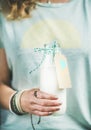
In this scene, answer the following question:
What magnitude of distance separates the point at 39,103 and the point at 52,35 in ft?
1.03

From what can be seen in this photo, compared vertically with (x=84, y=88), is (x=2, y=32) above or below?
above

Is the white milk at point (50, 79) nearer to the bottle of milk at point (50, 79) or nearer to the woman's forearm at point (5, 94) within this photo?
the bottle of milk at point (50, 79)

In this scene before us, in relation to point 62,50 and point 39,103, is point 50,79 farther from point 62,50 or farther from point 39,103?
point 62,50

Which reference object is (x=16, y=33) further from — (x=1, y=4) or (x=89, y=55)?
(x=89, y=55)

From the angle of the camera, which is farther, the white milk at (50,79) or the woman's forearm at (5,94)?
the woman's forearm at (5,94)

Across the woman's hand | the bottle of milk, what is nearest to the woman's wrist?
the woman's hand

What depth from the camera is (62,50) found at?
1587mm

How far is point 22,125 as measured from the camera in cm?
161

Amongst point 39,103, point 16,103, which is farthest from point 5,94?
point 39,103

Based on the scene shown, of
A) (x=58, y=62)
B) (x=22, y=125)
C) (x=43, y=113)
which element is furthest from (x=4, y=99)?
(x=58, y=62)

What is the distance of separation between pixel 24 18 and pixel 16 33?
0.07 metres

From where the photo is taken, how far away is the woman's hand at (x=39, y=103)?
138 cm

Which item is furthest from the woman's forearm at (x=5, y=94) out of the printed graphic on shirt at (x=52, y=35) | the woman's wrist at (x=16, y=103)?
the printed graphic on shirt at (x=52, y=35)

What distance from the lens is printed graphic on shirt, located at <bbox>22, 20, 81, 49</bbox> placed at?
1601mm
